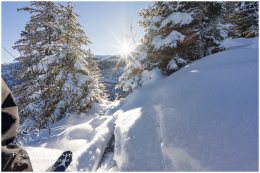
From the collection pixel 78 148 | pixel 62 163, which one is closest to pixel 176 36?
pixel 78 148

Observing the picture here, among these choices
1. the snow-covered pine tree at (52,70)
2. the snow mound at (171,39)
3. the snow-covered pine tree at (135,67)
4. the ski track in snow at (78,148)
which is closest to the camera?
the ski track in snow at (78,148)

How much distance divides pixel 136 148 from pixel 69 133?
414cm

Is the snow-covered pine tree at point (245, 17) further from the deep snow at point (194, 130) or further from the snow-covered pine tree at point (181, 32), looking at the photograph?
the deep snow at point (194, 130)

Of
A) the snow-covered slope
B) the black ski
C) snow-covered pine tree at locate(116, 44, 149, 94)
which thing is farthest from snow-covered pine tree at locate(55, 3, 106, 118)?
the black ski

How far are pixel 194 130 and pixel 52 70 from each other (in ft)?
36.1

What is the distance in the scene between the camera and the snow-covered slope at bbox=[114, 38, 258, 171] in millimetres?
3982

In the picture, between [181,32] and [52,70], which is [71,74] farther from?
[181,32]

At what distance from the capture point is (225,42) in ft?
39.9

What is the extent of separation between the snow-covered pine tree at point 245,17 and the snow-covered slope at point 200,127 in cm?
1167

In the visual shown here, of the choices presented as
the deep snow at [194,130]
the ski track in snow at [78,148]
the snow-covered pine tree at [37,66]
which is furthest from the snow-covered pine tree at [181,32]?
the snow-covered pine tree at [37,66]

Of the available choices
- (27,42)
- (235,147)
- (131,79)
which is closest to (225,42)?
(131,79)

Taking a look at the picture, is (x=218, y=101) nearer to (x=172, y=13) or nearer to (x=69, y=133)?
(x=69, y=133)

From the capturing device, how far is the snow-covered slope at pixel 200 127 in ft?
13.1

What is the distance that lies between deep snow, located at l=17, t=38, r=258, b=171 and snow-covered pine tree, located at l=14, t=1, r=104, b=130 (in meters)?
6.59
